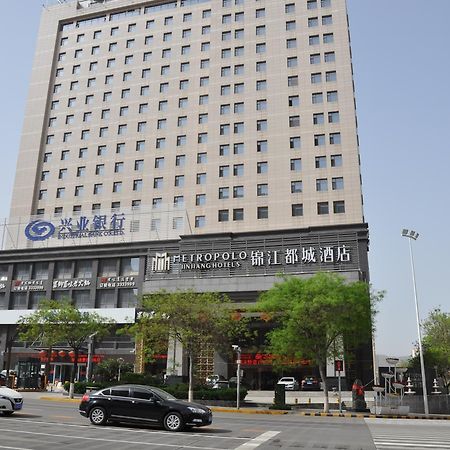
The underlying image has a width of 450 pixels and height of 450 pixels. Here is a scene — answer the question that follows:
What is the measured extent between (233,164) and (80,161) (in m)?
20.5

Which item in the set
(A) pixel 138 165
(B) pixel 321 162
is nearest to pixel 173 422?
(B) pixel 321 162

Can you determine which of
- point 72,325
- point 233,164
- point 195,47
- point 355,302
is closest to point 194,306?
point 355,302

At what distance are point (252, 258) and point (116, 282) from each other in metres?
16.4

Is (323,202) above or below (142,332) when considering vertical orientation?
above

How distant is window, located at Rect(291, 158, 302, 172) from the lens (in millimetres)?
52188

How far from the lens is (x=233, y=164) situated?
180 feet

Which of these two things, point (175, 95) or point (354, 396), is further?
point (175, 95)

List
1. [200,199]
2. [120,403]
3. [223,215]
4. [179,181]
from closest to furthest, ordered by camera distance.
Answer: [120,403], [223,215], [200,199], [179,181]

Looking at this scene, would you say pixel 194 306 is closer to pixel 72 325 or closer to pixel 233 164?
pixel 72 325

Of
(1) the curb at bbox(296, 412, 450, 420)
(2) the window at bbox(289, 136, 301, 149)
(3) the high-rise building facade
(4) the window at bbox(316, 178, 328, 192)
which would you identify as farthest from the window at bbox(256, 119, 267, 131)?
(1) the curb at bbox(296, 412, 450, 420)

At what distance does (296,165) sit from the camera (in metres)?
52.4

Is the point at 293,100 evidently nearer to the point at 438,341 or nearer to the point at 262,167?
the point at 262,167

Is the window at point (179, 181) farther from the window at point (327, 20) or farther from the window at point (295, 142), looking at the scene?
the window at point (327, 20)

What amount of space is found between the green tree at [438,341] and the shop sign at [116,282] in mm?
32374
